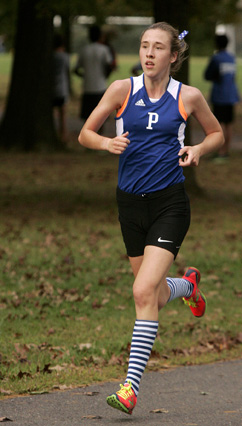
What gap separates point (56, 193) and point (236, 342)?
27.6 ft

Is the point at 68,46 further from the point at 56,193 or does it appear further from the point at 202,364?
the point at 202,364

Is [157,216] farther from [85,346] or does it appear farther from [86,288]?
[86,288]

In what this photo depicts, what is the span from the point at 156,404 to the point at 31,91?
15881mm

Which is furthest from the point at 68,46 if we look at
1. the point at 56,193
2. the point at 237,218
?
the point at 237,218

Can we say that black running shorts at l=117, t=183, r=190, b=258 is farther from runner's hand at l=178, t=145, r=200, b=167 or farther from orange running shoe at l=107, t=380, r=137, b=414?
orange running shoe at l=107, t=380, r=137, b=414

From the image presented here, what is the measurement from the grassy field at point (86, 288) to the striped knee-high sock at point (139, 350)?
0.97 m

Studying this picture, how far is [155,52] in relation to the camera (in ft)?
18.3

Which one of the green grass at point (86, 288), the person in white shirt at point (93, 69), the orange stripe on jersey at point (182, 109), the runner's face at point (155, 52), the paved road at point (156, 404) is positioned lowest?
the green grass at point (86, 288)

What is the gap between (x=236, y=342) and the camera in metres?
7.70

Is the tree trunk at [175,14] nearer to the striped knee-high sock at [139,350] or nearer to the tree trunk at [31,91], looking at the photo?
the tree trunk at [31,91]

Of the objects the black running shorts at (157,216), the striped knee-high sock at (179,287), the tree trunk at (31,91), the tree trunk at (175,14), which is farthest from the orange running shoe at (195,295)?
the tree trunk at (31,91)

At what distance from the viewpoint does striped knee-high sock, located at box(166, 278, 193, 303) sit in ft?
20.7

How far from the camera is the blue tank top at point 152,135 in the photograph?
5.54 meters

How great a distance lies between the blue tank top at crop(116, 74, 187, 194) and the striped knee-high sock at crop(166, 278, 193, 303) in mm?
917
